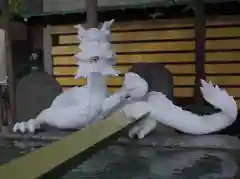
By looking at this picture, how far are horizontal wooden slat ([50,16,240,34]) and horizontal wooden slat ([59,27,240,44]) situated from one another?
0.03 meters

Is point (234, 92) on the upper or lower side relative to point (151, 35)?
lower

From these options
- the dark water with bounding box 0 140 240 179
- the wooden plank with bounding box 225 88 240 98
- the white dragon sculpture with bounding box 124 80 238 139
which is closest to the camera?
the dark water with bounding box 0 140 240 179

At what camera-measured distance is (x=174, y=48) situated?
257cm

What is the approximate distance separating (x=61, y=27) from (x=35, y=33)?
16 cm

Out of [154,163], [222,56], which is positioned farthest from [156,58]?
[154,163]

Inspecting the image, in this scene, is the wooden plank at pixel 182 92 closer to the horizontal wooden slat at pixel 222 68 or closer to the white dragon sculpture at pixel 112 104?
the horizontal wooden slat at pixel 222 68

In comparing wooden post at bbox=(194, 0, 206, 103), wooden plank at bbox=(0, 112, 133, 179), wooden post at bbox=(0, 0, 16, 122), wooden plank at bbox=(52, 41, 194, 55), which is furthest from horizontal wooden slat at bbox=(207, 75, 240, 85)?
wooden plank at bbox=(0, 112, 133, 179)

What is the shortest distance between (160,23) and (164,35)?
73 millimetres

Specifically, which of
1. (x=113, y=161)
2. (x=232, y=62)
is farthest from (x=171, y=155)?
(x=232, y=62)

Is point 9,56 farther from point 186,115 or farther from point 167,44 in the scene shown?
point 167,44

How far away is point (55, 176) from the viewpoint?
521mm

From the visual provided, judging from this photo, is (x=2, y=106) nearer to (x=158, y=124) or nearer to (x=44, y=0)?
(x=44, y=0)

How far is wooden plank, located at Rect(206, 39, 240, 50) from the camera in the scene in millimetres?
2428

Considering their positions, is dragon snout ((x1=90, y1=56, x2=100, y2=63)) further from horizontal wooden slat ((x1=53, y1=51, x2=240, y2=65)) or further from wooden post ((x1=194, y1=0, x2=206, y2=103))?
horizontal wooden slat ((x1=53, y1=51, x2=240, y2=65))
